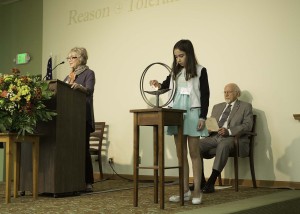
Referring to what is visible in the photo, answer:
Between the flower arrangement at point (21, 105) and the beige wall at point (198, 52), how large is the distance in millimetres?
2445

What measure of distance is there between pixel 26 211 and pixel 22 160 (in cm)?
97

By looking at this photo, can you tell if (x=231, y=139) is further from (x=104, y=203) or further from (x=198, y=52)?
(x=104, y=203)

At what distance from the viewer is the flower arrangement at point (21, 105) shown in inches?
137

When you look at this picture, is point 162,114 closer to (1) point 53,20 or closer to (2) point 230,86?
(2) point 230,86

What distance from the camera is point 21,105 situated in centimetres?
353

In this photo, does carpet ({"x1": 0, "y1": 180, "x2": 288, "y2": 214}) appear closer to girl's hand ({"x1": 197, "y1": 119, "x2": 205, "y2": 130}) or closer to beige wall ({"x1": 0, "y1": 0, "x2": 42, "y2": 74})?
girl's hand ({"x1": 197, "y1": 119, "x2": 205, "y2": 130})

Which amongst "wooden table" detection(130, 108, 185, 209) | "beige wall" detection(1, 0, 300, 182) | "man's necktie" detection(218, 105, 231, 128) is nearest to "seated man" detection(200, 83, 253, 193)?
"man's necktie" detection(218, 105, 231, 128)

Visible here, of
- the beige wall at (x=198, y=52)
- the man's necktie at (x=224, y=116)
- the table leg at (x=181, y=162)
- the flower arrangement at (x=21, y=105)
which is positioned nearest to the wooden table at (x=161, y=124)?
the table leg at (x=181, y=162)

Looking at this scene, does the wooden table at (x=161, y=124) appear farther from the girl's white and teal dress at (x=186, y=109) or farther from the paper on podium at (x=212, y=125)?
the paper on podium at (x=212, y=125)

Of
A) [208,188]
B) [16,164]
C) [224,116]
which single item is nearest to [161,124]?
[16,164]

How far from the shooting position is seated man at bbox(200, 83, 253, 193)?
447 centimetres

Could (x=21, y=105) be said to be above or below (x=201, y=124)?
above

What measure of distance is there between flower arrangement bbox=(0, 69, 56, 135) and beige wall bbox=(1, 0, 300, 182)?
245 cm

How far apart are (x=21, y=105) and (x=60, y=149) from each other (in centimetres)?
52
